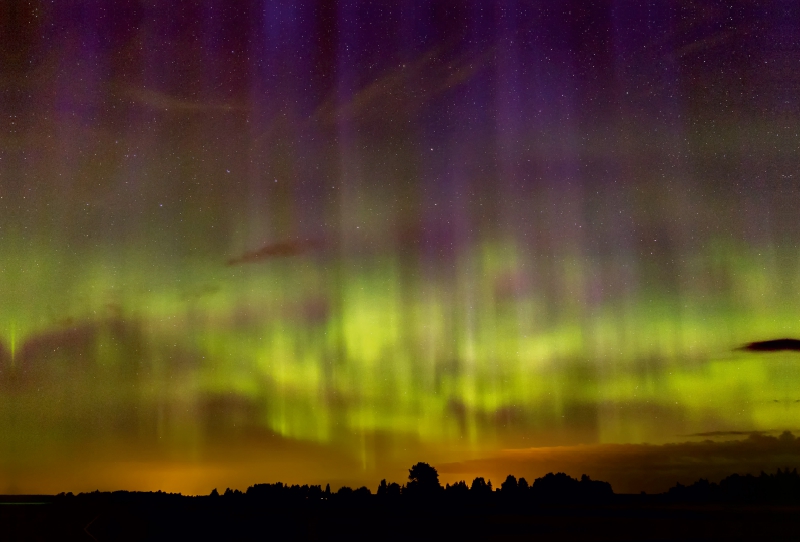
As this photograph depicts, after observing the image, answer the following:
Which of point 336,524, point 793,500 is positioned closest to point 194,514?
point 336,524

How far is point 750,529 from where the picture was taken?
3447 cm

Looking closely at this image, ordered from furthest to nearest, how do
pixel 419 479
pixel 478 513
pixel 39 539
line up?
pixel 419 479 < pixel 478 513 < pixel 39 539

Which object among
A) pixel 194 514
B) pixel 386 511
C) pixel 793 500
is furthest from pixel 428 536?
pixel 793 500

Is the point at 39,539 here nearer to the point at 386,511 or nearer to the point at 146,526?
the point at 146,526

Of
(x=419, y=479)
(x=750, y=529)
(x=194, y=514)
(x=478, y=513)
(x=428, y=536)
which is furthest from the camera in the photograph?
(x=419, y=479)

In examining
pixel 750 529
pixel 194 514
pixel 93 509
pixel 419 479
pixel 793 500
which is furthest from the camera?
pixel 419 479

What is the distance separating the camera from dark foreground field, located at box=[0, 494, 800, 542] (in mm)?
30719

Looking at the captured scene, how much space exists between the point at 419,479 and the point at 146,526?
35977 millimetres

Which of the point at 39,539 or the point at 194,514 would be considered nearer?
the point at 39,539

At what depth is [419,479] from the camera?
216ft

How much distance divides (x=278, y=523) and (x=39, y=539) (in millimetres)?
11190

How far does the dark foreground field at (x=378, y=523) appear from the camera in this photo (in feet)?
101

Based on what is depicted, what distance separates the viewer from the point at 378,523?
37.9 m

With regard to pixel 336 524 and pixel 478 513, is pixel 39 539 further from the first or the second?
pixel 478 513
